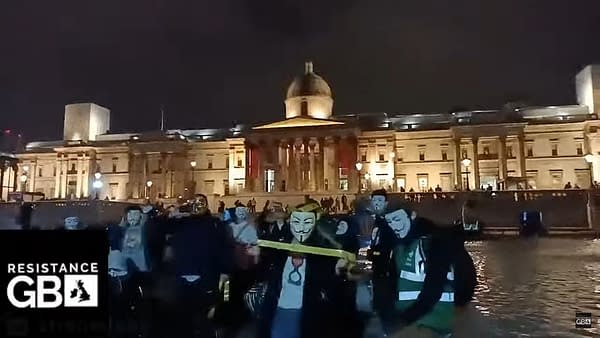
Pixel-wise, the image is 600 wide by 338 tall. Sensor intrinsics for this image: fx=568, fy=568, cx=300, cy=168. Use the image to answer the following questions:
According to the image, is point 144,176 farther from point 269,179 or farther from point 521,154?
point 521,154

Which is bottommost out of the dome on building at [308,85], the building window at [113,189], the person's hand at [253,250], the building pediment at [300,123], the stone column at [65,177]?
the person's hand at [253,250]

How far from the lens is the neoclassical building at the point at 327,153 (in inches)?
2281

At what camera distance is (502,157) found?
5797 cm

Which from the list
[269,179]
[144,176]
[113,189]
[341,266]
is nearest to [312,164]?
[269,179]

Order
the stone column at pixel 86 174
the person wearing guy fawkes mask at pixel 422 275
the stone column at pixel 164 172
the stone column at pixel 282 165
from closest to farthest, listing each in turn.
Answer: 1. the person wearing guy fawkes mask at pixel 422 275
2. the stone column at pixel 282 165
3. the stone column at pixel 164 172
4. the stone column at pixel 86 174

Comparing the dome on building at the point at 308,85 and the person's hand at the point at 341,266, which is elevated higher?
the dome on building at the point at 308,85

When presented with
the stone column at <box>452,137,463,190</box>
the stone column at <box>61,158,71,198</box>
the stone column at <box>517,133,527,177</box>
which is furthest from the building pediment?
the stone column at <box>61,158,71,198</box>

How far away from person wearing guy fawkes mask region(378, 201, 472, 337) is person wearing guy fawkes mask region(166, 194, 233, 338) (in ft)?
6.90

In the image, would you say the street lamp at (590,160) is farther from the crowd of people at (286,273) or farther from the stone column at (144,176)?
the crowd of people at (286,273)

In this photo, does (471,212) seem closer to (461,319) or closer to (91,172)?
(461,319)

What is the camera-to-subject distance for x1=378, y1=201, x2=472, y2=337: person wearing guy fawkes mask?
5867mm

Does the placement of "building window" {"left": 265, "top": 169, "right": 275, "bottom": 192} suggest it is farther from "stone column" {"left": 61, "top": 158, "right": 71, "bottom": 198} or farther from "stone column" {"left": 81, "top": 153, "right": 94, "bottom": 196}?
"stone column" {"left": 61, "top": 158, "right": 71, "bottom": 198}

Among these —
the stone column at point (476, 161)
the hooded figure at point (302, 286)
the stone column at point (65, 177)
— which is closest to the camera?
the hooded figure at point (302, 286)

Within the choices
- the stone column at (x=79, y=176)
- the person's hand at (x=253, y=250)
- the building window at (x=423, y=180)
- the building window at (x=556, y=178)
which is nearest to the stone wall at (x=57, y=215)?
the person's hand at (x=253, y=250)
